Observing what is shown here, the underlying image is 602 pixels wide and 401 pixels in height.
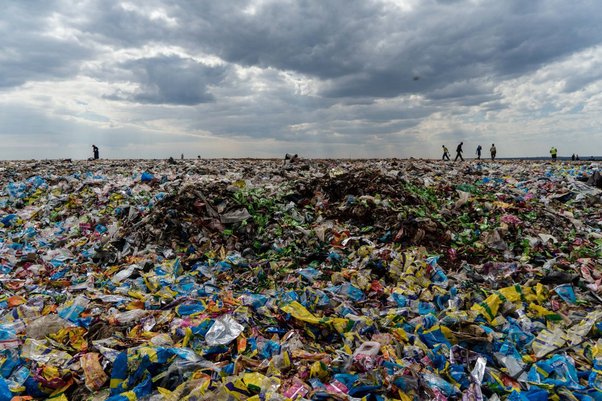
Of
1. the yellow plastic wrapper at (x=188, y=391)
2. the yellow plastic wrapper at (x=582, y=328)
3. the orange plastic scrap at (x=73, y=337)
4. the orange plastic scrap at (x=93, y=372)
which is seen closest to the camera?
the yellow plastic wrapper at (x=188, y=391)

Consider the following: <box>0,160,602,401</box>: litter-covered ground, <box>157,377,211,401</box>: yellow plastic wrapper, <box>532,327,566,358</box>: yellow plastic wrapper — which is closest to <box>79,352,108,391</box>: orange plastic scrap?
<box>0,160,602,401</box>: litter-covered ground

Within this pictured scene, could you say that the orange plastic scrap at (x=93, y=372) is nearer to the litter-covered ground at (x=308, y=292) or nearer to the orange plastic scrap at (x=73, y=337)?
the litter-covered ground at (x=308, y=292)

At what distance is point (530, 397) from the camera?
295 cm

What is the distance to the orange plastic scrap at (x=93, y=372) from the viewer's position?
2.90 meters

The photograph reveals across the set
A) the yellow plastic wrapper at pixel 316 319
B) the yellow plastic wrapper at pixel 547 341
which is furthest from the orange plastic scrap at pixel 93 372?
the yellow plastic wrapper at pixel 547 341

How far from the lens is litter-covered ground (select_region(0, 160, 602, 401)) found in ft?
9.84

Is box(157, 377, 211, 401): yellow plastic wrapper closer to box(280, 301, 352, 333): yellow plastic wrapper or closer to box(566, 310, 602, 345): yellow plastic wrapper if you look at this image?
box(280, 301, 352, 333): yellow plastic wrapper

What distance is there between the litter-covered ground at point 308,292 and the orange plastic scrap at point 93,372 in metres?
0.01

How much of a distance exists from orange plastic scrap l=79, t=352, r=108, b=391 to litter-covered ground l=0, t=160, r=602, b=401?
1 centimetres

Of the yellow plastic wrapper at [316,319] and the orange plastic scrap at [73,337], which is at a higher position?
the yellow plastic wrapper at [316,319]

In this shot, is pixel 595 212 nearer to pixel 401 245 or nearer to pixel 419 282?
pixel 401 245

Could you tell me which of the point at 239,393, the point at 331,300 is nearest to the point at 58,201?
the point at 331,300

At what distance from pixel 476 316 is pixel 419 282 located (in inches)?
42.4

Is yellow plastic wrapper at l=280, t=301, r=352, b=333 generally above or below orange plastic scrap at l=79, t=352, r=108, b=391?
above
